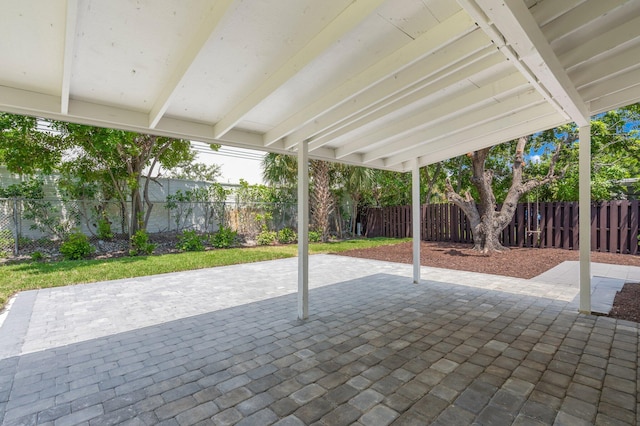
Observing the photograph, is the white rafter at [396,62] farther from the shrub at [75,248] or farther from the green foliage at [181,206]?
the green foliage at [181,206]

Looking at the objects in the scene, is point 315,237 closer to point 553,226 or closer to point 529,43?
point 553,226

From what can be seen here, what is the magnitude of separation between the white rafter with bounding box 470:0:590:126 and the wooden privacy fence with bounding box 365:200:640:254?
7818mm

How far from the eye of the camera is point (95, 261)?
7789mm

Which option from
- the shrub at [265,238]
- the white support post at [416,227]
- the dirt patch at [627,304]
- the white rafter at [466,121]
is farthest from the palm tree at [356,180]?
the dirt patch at [627,304]

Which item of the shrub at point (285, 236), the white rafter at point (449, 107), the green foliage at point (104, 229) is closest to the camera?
the white rafter at point (449, 107)

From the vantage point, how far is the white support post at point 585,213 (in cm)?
369

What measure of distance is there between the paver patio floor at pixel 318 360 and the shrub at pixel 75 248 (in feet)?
12.9

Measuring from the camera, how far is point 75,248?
8039mm

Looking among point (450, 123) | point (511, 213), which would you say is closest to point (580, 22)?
point (450, 123)

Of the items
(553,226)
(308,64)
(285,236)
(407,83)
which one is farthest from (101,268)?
(553,226)

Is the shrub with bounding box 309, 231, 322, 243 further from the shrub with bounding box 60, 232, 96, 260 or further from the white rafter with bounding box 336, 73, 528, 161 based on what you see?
the white rafter with bounding box 336, 73, 528, 161

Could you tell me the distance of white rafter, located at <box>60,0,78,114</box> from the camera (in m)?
1.58

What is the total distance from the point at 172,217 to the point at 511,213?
11.3 metres

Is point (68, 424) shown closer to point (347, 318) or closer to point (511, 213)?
point (347, 318)
